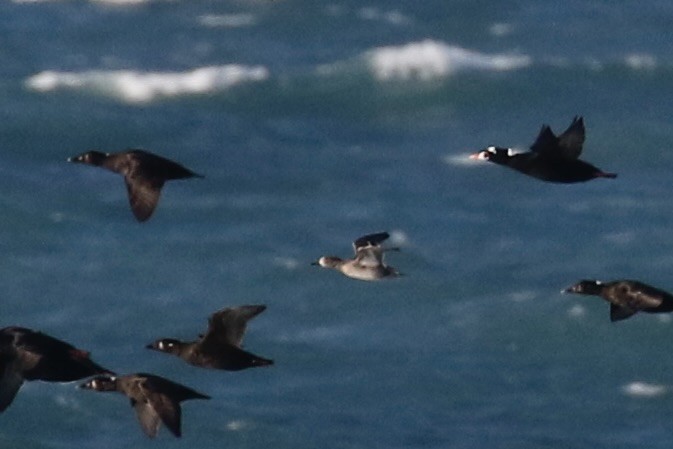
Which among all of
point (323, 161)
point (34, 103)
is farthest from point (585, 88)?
point (34, 103)

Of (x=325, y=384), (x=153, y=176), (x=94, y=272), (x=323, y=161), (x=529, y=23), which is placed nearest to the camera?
(x=153, y=176)

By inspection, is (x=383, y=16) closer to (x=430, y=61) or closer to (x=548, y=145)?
(x=430, y=61)

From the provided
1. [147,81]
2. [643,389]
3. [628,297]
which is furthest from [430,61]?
[628,297]

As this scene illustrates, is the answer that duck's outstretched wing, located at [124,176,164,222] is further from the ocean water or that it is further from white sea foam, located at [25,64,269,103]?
white sea foam, located at [25,64,269,103]

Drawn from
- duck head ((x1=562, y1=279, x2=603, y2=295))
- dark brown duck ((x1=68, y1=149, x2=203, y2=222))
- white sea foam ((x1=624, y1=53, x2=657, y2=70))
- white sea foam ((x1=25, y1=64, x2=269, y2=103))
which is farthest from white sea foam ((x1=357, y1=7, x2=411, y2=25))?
duck head ((x1=562, y1=279, x2=603, y2=295))

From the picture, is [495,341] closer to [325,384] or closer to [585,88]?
[325,384]
